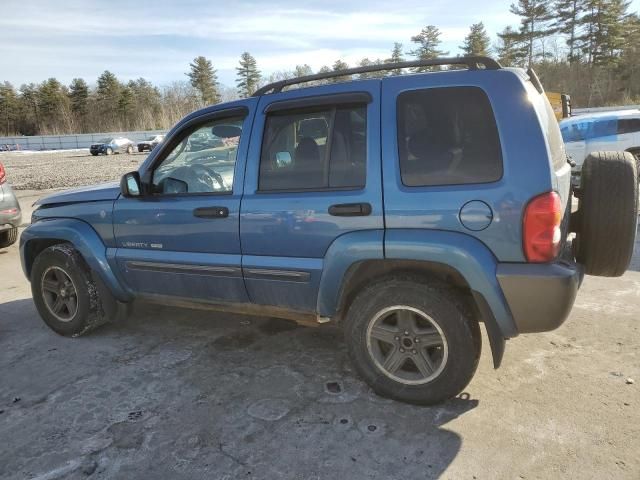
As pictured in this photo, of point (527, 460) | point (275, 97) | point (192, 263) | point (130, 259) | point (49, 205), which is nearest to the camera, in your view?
point (527, 460)

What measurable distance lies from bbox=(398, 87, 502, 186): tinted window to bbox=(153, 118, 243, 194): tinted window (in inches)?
51.1

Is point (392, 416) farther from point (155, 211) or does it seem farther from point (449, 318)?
point (155, 211)

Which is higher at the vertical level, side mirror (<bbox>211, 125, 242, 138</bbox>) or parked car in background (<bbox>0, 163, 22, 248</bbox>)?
side mirror (<bbox>211, 125, 242, 138</bbox>)

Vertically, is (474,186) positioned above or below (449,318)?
above

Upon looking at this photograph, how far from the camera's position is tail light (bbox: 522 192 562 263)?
98.5 inches

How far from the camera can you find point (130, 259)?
12.6ft

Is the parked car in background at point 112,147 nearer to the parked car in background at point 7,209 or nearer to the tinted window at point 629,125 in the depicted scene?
the parked car in background at point 7,209

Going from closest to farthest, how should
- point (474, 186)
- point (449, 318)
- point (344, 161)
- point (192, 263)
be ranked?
point (474, 186) → point (449, 318) → point (344, 161) → point (192, 263)

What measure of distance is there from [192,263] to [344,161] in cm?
137

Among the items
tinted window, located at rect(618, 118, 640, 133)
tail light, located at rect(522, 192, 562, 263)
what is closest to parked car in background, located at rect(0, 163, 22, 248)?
tail light, located at rect(522, 192, 562, 263)

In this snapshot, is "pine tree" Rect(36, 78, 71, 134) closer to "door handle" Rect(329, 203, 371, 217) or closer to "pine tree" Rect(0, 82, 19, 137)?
"pine tree" Rect(0, 82, 19, 137)

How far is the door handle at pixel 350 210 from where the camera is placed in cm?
288

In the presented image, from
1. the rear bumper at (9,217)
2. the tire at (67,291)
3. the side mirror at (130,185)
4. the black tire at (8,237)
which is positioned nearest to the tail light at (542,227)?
the side mirror at (130,185)

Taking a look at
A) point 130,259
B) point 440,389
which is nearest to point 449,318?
point 440,389
